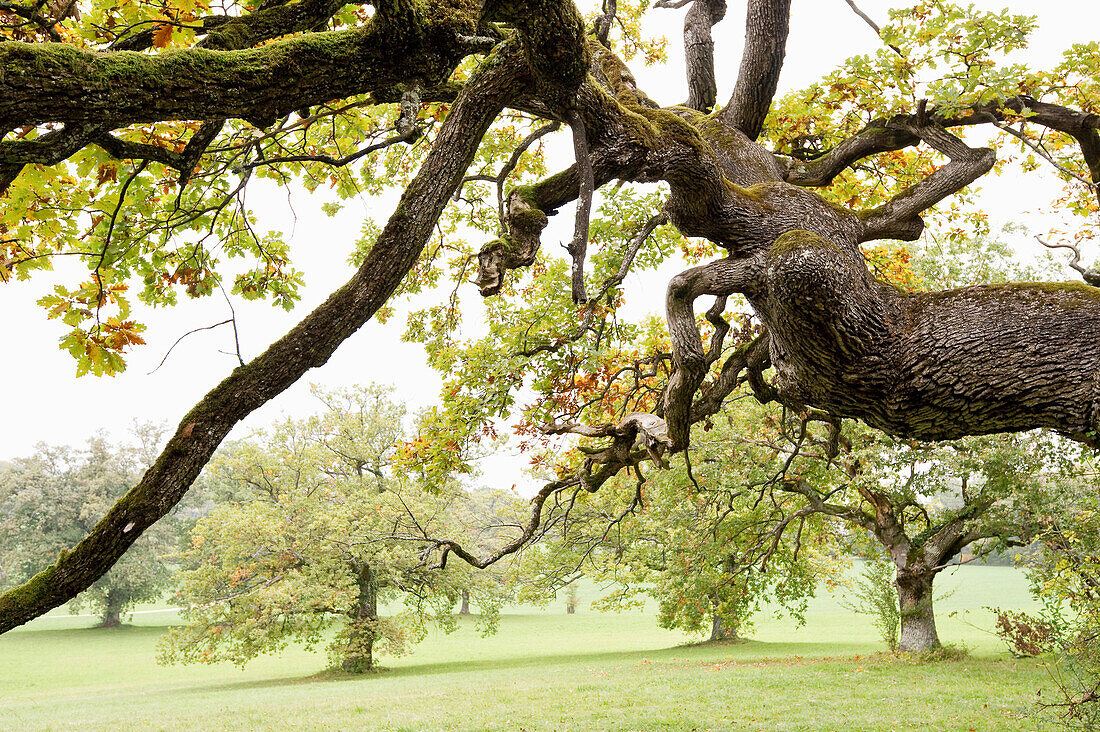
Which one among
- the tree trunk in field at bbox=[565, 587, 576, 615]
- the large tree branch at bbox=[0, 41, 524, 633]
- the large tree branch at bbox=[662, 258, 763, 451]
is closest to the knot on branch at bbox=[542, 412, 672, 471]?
the large tree branch at bbox=[662, 258, 763, 451]

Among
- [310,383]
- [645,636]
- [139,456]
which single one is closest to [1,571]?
[139,456]

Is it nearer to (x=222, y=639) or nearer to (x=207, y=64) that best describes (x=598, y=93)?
(x=207, y=64)

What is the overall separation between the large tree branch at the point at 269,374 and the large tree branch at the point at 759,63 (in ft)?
10.3

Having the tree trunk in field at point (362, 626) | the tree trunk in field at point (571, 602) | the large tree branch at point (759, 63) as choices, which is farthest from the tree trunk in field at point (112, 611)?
the large tree branch at point (759, 63)

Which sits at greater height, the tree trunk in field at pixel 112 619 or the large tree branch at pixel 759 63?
the large tree branch at pixel 759 63

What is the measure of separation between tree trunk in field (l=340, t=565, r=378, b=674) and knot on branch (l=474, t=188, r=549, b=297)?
20.4 meters

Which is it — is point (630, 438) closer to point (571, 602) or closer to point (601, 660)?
point (601, 660)

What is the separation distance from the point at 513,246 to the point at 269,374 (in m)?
1.76

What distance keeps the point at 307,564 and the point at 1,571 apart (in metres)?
30.6

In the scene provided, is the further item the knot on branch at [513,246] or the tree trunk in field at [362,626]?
the tree trunk in field at [362,626]

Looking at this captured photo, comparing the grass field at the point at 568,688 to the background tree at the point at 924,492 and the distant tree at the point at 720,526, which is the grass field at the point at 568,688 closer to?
the background tree at the point at 924,492

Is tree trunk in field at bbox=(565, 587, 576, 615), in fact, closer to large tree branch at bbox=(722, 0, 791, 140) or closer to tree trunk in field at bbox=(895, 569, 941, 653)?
tree trunk in field at bbox=(895, 569, 941, 653)

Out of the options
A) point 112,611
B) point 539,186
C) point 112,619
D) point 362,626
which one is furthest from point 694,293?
point 112,619

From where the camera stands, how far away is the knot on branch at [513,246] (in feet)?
12.0
